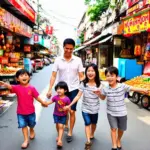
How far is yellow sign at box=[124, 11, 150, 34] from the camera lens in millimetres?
10898

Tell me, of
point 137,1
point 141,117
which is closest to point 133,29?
point 137,1

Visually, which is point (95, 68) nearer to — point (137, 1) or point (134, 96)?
point (134, 96)

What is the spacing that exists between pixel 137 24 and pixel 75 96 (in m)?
7.94

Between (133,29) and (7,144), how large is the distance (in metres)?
Result: 9.36

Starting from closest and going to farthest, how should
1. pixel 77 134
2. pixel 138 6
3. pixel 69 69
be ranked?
pixel 69 69
pixel 77 134
pixel 138 6

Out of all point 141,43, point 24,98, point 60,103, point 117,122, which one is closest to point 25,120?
point 24,98

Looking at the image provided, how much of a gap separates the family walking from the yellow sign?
680 centimetres

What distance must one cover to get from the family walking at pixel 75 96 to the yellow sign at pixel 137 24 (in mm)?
6799

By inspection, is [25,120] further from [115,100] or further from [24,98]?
[115,100]

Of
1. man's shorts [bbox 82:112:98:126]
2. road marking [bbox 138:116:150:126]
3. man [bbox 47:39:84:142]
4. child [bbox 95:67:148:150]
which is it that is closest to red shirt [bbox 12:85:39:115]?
man [bbox 47:39:84:142]

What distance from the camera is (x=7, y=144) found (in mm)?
4766

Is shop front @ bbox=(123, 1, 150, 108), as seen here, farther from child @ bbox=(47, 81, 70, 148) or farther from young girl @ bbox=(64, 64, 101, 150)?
child @ bbox=(47, 81, 70, 148)

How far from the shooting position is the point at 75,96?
501 centimetres

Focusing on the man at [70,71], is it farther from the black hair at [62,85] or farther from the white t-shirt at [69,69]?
the black hair at [62,85]
